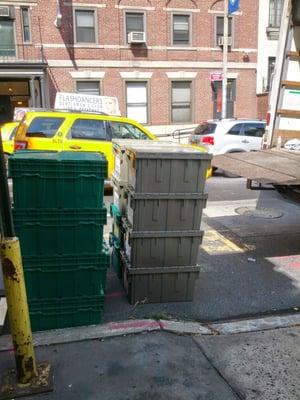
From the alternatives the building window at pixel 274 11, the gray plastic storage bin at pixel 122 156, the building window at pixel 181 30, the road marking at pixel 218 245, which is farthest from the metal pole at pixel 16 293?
the building window at pixel 274 11

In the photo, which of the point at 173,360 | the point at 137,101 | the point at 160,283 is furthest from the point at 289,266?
the point at 137,101

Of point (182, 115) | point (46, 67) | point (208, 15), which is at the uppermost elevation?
point (208, 15)

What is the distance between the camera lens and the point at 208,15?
2397cm

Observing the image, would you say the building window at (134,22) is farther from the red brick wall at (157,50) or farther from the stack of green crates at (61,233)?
the stack of green crates at (61,233)

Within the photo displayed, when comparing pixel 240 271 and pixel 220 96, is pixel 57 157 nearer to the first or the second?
pixel 240 271

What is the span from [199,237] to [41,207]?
159 centimetres

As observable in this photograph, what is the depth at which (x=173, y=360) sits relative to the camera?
139 inches

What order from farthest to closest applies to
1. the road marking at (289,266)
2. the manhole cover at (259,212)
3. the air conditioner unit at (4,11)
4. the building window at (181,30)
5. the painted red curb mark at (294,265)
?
the building window at (181,30) → the air conditioner unit at (4,11) → the manhole cover at (259,212) → the painted red curb mark at (294,265) → the road marking at (289,266)

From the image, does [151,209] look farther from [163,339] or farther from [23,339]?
[23,339]

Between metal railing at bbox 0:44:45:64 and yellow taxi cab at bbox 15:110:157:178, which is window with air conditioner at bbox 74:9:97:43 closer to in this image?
metal railing at bbox 0:44:45:64

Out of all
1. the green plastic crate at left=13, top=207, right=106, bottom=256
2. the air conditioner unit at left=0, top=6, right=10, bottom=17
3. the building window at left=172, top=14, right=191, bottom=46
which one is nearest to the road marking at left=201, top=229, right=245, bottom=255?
the green plastic crate at left=13, top=207, right=106, bottom=256

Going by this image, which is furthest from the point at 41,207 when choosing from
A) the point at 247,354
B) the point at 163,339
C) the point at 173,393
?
the point at 247,354

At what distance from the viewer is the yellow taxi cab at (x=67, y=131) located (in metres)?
9.91

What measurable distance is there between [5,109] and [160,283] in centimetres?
2271
